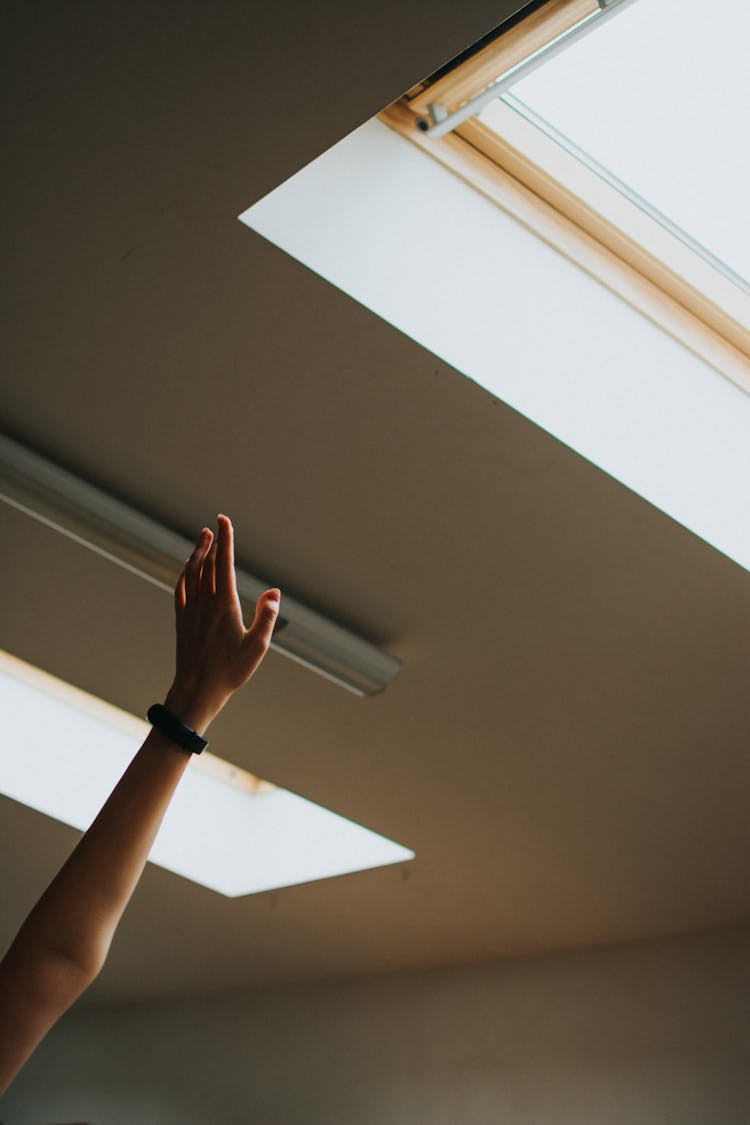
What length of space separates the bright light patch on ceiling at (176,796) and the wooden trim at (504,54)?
3.28 meters

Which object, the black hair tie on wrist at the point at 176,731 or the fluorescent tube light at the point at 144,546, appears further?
the fluorescent tube light at the point at 144,546

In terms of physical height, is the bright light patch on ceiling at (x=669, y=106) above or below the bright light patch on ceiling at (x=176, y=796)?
above

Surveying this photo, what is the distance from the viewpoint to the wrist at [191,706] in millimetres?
903

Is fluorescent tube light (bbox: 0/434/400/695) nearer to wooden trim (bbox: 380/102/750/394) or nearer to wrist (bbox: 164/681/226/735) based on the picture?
wooden trim (bbox: 380/102/750/394)

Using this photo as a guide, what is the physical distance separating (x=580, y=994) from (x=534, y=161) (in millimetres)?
3671

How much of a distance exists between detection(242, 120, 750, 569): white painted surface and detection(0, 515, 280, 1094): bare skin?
3.60ft

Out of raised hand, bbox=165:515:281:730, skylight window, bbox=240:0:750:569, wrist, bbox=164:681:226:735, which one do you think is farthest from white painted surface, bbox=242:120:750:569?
wrist, bbox=164:681:226:735

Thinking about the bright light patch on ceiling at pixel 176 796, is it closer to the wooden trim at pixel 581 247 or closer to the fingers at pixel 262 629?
the wooden trim at pixel 581 247

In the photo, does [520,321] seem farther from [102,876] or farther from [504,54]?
[102,876]

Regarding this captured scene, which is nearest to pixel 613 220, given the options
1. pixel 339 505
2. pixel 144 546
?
pixel 339 505

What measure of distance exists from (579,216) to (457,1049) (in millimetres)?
4053

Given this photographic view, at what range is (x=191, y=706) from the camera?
91 cm

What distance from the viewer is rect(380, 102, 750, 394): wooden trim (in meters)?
2.11

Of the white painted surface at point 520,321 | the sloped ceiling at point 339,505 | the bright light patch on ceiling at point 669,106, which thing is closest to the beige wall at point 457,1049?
the sloped ceiling at point 339,505
